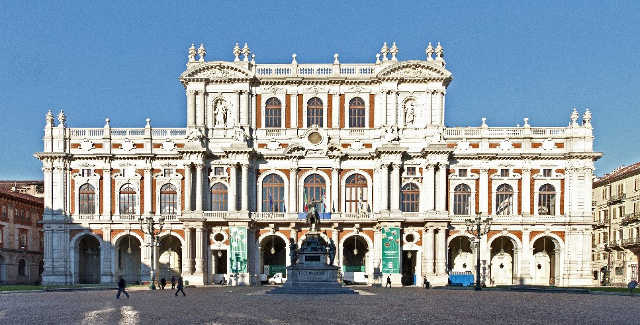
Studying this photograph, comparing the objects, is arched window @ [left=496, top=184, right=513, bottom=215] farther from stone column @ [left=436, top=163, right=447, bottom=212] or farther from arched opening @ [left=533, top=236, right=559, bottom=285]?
stone column @ [left=436, top=163, right=447, bottom=212]

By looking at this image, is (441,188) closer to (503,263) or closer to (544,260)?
(503,263)

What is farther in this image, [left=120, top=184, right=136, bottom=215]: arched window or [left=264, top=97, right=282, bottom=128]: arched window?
[left=264, top=97, right=282, bottom=128]: arched window

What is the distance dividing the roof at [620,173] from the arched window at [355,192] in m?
33.1

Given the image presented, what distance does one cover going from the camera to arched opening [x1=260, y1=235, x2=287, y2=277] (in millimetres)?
69863

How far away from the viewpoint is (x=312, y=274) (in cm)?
4712

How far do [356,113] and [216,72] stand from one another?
14.9 metres

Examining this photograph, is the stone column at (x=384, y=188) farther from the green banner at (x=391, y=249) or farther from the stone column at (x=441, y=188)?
the stone column at (x=441, y=188)

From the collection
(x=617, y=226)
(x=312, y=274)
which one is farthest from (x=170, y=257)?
(x=617, y=226)

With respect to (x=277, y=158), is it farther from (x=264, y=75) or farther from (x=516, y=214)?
(x=516, y=214)

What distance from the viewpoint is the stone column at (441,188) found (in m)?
67.2

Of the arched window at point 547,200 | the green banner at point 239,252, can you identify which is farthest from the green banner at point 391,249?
the arched window at point 547,200

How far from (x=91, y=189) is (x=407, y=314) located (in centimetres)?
5002

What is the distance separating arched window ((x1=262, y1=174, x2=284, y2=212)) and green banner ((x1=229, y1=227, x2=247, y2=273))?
13.6 ft

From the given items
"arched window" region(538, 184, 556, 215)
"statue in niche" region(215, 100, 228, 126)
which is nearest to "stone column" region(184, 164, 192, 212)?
"statue in niche" region(215, 100, 228, 126)
